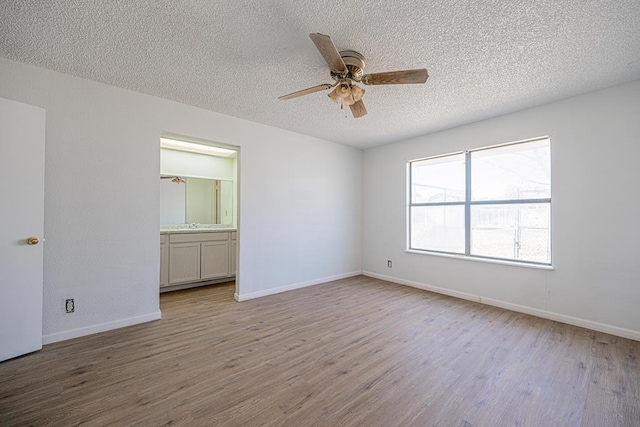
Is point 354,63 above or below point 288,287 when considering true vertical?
above

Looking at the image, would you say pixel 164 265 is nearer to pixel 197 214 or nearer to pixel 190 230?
pixel 190 230

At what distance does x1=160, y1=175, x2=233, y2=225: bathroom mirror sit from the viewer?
471 cm

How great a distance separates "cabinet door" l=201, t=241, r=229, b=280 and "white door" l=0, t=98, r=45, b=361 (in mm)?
2139

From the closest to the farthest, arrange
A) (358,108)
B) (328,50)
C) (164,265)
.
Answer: (328,50)
(358,108)
(164,265)

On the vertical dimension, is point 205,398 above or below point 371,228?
below

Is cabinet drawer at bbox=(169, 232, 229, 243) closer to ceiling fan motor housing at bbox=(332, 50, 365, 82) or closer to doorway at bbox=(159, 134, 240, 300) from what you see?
doorway at bbox=(159, 134, 240, 300)

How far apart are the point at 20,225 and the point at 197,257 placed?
2.24 m

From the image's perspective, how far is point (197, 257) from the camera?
426 cm

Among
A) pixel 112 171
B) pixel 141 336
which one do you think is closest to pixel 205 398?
pixel 141 336

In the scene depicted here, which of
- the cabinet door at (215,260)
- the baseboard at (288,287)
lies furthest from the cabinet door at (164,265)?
the baseboard at (288,287)

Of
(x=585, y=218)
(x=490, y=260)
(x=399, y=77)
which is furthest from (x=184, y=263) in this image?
(x=585, y=218)

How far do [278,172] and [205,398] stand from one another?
3013mm

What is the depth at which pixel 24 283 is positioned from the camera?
218cm

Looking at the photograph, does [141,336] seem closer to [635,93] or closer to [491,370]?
[491,370]
